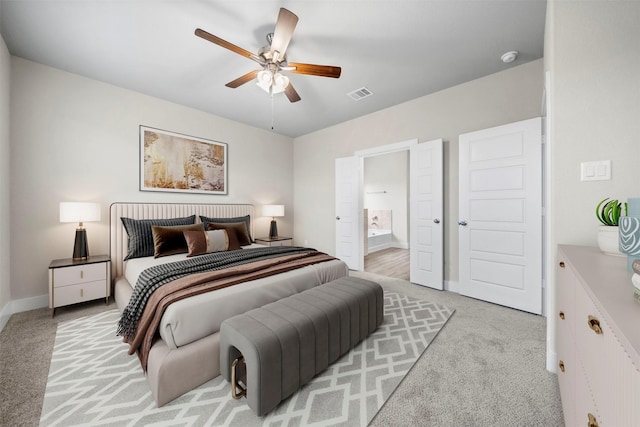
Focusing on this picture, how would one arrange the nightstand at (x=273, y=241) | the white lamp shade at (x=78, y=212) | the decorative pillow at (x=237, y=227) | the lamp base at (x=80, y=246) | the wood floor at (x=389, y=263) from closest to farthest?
the white lamp shade at (x=78, y=212) → the lamp base at (x=80, y=246) → the decorative pillow at (x=237, y=227) → the wood floor at (x=389, y=263) → the nightstand at (x=273, y=241)

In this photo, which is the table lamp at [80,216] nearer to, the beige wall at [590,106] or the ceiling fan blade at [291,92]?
the ceiling fan blade at [291,92]

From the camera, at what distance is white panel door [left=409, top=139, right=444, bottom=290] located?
10.9ft

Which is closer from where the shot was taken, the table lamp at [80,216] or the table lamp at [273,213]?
the table lamp at [80,216]

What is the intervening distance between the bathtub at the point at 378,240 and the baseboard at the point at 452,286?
2.87m

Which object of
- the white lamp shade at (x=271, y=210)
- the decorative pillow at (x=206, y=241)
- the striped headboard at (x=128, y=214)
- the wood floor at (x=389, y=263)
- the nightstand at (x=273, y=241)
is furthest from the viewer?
the white lamp shade at (x=271, y=210)

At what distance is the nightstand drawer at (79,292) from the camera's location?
2512mm

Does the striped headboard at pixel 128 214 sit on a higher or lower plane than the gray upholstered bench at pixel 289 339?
higher

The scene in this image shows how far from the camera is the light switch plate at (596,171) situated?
4.64 ft

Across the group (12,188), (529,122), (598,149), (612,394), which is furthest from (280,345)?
(12,188)

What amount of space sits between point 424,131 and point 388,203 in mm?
3831

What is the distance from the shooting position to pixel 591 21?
1.46 meters

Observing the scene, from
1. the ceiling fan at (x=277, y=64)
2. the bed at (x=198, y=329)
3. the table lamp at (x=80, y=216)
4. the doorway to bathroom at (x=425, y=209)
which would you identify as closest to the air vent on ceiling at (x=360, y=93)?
the doorway to bathroom at (x=425, y=209)

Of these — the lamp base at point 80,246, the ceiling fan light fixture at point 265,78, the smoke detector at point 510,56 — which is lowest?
the lamp base at point 80,246

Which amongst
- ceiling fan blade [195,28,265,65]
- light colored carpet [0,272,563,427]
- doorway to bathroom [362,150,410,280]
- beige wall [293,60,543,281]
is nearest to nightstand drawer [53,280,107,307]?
light colored carpet [0,272,563,427]
